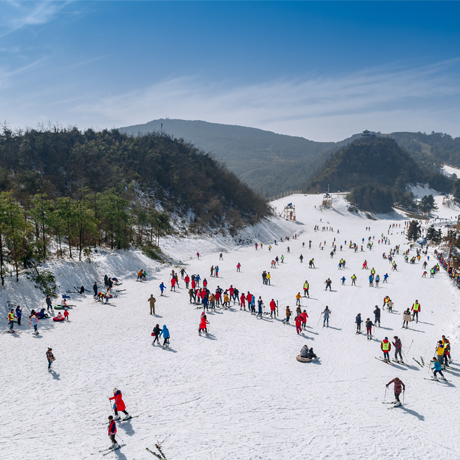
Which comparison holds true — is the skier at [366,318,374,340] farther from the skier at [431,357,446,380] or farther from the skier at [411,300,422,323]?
the skier at [411,300,422,323]

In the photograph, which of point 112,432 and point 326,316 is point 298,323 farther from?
point 112,432

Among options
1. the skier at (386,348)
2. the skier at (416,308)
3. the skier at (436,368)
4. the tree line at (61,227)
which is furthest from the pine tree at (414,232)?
the skier at (436,368)

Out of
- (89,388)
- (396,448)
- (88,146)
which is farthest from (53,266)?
(88,146)

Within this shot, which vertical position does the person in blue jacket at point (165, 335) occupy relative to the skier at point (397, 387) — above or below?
above

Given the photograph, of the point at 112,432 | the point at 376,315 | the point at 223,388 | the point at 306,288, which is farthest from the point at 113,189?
the point at 112,432

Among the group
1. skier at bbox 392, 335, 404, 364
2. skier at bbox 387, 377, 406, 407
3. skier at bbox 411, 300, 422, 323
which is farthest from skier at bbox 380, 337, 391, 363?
skier at bbox 411, 300, 422, 323

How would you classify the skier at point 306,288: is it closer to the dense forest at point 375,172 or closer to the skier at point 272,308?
the skier at point 272,308

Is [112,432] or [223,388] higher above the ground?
[112,432]
